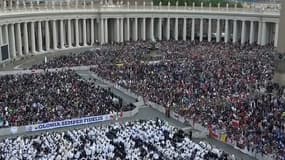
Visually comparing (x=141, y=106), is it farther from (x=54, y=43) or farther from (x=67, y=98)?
(x=54, y=43)

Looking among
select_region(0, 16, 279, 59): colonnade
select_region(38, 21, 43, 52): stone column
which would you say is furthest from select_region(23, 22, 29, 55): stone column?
select_region(38, 21, 43, 52): stone column

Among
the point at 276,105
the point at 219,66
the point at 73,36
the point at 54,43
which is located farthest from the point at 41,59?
the point at 276,105

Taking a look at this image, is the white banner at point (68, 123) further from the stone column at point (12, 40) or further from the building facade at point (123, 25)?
the building facade at point (123, 25)

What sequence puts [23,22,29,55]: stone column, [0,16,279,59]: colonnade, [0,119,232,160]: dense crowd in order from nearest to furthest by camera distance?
[0,119,232,160]: dense crowd
[23,22,29,55]: stone column
[0,16,279,59]: colonnade

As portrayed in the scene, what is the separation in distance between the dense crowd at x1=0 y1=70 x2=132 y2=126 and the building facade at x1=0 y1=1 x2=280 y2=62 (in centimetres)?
3108

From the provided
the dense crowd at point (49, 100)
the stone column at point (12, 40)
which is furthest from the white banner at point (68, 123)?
the stone column at point (12, 40)

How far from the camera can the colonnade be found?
279 feet

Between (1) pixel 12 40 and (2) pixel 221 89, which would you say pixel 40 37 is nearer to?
(1) pixel 12 40

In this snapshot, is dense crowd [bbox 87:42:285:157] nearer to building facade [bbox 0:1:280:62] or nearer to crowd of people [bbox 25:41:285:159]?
crowd of people [bbox 25:41:285:159]

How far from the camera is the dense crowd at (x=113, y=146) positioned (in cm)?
2992

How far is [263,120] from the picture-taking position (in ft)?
125

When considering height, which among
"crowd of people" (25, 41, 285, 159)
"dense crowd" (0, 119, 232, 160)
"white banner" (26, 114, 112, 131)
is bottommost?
"white banner" (26, 114, 112, 131)

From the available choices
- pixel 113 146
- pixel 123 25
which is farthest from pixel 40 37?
pixel 113 146

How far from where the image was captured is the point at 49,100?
43406 mm
